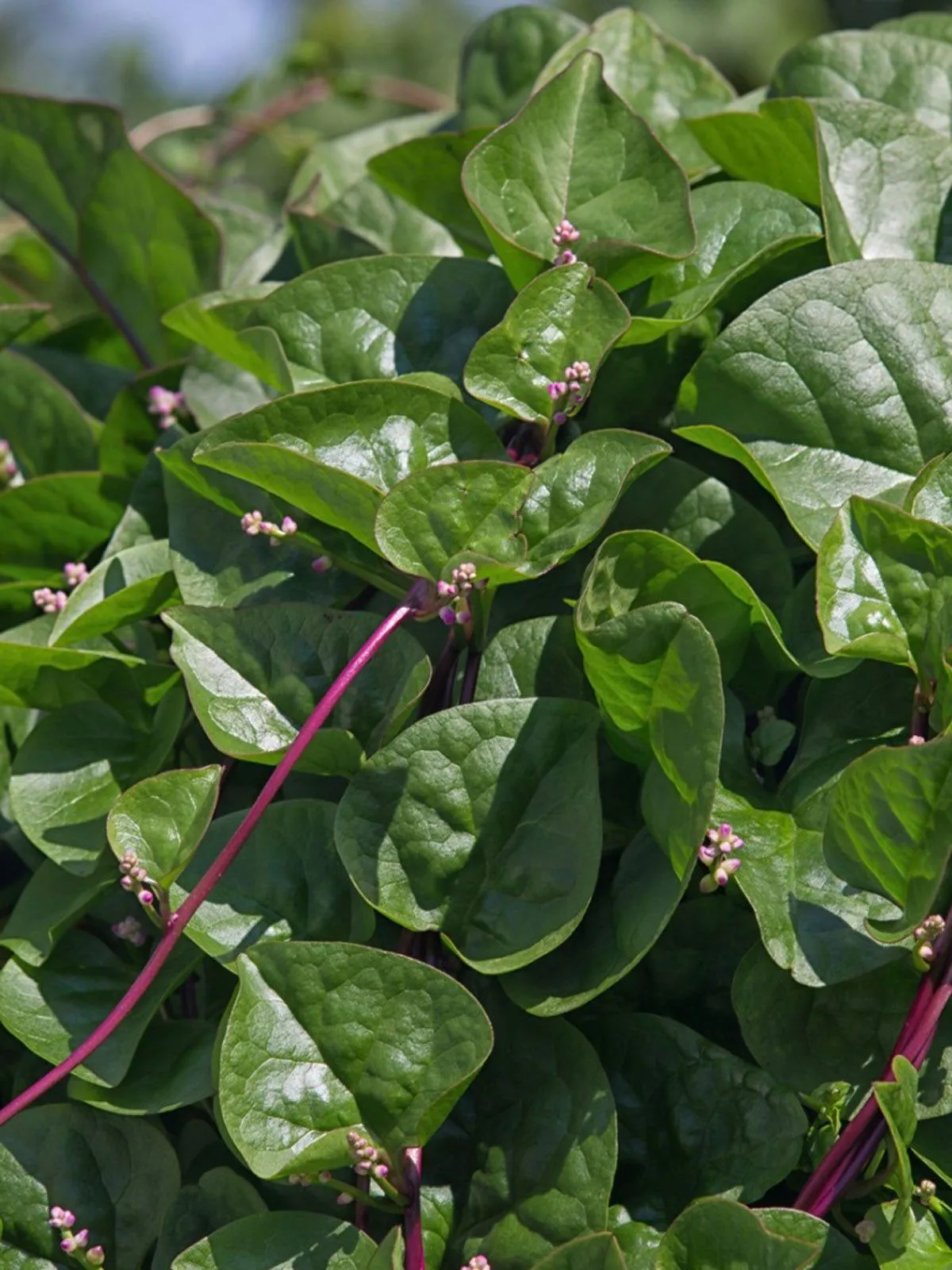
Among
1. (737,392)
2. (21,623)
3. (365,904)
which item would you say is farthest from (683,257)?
(21,623)

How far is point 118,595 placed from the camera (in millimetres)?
706

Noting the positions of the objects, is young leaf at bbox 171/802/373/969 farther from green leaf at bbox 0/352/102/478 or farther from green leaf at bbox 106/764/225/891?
green leaf at bbox 0/352/102/478

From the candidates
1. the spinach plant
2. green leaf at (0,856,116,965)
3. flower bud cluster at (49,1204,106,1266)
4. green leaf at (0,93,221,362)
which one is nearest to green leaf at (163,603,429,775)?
the spinach plant

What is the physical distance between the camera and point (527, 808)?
0.61m

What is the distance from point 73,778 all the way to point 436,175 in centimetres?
39

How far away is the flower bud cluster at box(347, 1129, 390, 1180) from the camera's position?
0.54 metres

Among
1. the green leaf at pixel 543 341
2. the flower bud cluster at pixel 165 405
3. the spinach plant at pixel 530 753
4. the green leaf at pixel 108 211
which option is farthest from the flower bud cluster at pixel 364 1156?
the green leaf at pixel 108 211

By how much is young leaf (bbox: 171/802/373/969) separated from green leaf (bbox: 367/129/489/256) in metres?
0.37

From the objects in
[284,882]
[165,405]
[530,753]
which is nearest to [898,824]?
[530,753]

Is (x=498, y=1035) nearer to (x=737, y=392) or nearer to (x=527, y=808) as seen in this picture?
(x=527, y=808)

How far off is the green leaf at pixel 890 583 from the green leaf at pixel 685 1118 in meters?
0.18

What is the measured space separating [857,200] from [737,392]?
0.16m

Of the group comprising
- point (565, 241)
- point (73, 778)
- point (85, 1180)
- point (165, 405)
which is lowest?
point (85, 1180)

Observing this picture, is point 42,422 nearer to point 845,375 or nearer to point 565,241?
point 565,241
